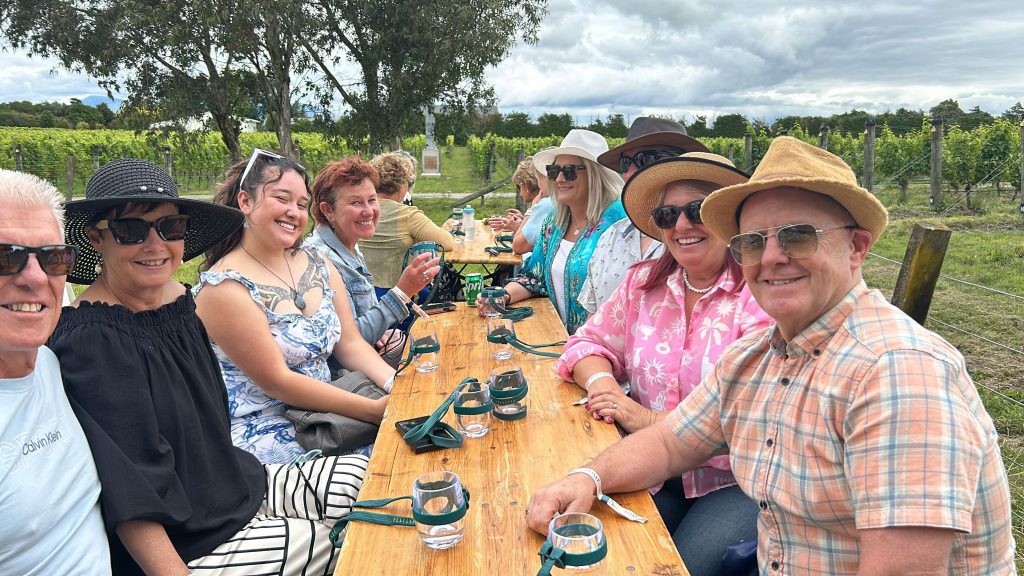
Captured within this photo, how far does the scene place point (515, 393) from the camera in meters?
2.13

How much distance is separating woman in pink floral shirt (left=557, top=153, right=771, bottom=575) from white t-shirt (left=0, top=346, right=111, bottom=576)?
1435 mm

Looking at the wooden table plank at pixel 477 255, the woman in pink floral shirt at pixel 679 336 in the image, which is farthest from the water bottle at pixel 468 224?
the woman in pink floral shirt at pixel 679 336

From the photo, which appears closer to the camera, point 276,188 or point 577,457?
point 577,457

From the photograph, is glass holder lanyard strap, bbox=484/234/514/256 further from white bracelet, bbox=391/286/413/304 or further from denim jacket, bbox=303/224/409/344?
Result: white bracelet, bbox=391/286/413/304

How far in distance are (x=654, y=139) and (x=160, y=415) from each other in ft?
8.58

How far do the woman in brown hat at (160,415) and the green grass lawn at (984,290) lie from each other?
9.86 feet

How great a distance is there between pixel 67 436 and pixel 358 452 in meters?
1.24

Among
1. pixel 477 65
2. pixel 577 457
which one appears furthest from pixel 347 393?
pixel 477 65

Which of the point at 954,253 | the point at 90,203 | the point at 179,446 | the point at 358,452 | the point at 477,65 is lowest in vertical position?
the point at 954,253

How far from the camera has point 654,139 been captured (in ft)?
11.2

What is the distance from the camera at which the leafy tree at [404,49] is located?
12.3 metres

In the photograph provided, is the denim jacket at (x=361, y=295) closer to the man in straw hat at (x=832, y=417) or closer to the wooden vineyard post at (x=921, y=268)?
the man in straw hat at (x=832, y=417)

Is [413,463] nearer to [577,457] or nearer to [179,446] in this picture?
[577,457]

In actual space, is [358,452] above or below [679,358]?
below
